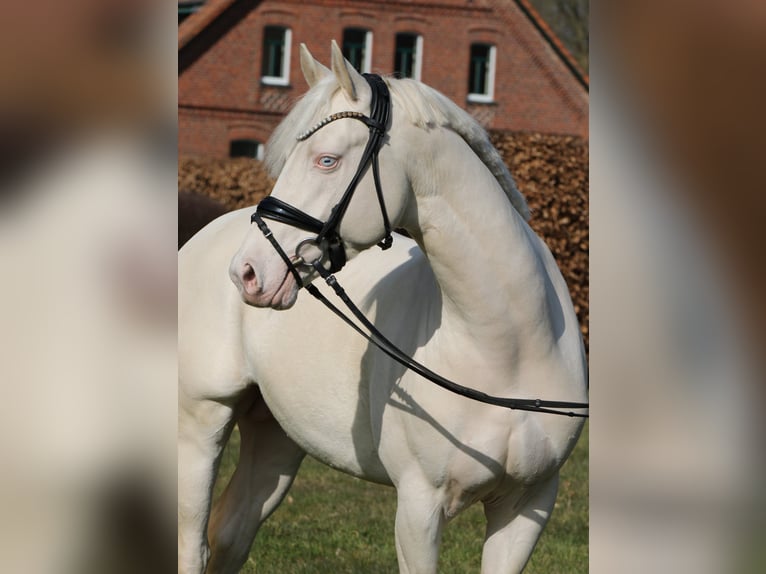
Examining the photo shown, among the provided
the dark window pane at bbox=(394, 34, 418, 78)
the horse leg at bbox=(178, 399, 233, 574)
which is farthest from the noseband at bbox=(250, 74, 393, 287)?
the dark window pane at bbox=(394, 34, 418, 78)

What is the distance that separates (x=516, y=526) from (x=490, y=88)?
27.9 m

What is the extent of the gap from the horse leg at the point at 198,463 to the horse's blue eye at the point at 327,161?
1.71m

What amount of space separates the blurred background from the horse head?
182cm

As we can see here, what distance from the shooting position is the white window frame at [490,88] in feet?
99.6

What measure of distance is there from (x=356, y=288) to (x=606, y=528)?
2789 millimetres

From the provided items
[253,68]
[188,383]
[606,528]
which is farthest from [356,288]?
[253,68]

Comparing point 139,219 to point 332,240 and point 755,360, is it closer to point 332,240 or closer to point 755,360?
point 755,360

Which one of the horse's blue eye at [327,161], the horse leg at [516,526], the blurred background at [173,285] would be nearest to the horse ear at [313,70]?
the horse's blue eye at [327,161]

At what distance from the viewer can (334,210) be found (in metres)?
2.97

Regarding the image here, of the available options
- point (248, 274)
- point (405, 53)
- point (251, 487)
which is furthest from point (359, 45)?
point (248, 274)

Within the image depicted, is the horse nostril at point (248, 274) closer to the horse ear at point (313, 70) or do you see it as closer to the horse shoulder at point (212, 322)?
the horse ear at point (313, 70)

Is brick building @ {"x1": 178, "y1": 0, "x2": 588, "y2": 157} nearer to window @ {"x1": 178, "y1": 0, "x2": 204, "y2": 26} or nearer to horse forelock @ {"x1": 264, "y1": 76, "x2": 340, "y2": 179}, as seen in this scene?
window @ {"x1": 178, "y1": 0, "x2": 204, "y2": 26}

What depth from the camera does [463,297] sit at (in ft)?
10.4

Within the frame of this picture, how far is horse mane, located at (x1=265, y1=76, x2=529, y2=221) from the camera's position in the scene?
306cm
